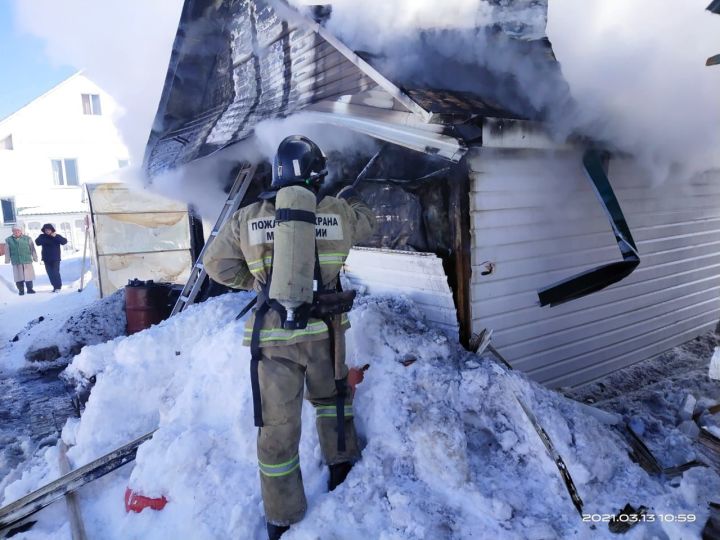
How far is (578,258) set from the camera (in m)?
4.80

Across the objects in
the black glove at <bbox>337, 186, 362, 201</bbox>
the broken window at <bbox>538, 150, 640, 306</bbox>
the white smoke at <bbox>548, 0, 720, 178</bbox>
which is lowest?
the broken window at <bbox>538, 150, 640, 306</bbox>

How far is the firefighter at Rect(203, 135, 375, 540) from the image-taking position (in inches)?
108

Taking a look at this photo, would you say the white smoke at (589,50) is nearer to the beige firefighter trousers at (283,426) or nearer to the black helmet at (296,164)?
the black helmet at (296,164)

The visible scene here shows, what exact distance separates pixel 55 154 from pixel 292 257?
24748 millimetres

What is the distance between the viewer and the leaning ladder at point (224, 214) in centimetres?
641

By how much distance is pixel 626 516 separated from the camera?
2.80 m

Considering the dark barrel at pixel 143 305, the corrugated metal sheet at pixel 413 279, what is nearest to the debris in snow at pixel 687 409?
the corrugated metal sheet at pixel 413 279

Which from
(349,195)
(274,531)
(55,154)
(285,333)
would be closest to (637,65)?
(349,195)

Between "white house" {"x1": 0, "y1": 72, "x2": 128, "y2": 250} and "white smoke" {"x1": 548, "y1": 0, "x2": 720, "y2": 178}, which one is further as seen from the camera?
"white house" {"x1": 0, "y1": 72, "x2": 128, "y2": 250}

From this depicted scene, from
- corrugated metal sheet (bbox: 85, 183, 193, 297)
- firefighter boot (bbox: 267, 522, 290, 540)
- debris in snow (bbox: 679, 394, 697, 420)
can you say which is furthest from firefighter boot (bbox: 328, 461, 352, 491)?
corrugated metal sheet (bbox: 85, 183, 193, 297)

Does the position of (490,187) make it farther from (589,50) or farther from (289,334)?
(289,334)

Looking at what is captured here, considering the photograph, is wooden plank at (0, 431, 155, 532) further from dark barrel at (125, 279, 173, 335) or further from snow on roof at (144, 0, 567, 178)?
dark barrel at (125, 279, 173, 335)

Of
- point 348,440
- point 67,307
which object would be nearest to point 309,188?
point 348,440

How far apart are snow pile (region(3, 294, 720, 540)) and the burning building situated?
2.28ft
